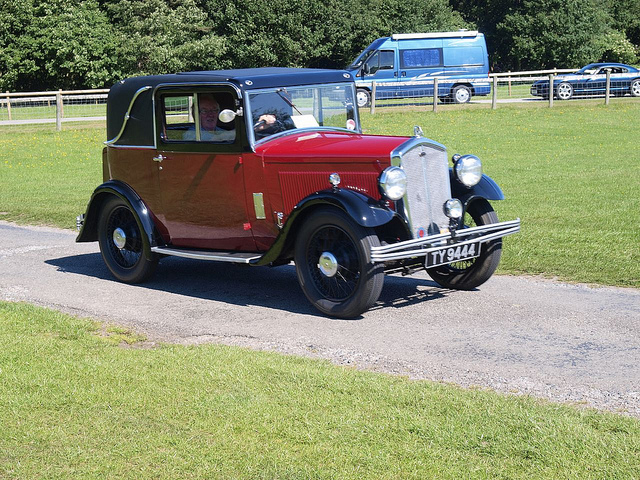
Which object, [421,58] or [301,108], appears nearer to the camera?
[301,108]

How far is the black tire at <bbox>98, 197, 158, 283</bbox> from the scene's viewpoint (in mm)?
8930

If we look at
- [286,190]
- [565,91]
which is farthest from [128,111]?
[565,91]

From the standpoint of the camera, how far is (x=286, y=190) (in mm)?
7734

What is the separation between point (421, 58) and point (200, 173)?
29036 mm

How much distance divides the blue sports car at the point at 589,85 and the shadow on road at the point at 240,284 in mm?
26083

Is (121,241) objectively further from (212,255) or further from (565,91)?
(565,91)

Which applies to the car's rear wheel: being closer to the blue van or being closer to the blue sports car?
the blue sports car

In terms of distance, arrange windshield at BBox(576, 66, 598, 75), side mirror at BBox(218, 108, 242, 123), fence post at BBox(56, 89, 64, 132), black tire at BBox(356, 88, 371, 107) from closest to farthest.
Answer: side mirror at BBox(218, 108, 242, 123) → fence post at BBox(56, 89, 64, 132) → black tire at BBox(356, 88, 371, 107) → windshield at BBox(576, 66, 598, 75)

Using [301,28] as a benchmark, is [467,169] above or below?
below

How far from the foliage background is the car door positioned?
41.8m

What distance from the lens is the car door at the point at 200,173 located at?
317 inches

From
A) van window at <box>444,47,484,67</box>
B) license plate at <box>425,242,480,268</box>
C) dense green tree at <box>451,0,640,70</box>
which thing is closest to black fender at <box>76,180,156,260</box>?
license plate at <box>425,242,480,268</box>

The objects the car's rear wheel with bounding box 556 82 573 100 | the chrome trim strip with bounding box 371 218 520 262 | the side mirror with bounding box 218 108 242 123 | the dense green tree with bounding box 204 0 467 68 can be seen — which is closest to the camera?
the chrome trim strip with bounding box 371 218 520 262

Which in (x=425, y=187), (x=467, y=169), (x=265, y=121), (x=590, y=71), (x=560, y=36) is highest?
(x=560, y=36)
